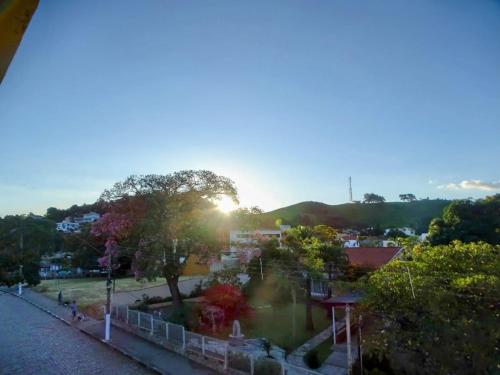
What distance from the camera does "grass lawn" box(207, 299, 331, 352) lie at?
59.1ft

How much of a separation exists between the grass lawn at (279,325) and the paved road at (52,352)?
16.7ft

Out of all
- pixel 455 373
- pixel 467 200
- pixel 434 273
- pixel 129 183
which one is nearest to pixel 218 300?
pixel 129 183

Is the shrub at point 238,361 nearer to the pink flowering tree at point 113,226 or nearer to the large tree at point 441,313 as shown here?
the large tree at point 441,313

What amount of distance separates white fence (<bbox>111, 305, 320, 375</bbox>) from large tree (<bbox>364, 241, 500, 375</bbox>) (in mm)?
2884

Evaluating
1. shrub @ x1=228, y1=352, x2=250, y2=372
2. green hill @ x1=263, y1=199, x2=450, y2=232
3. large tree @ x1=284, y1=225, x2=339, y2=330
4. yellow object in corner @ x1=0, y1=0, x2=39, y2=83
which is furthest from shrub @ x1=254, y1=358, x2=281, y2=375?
green hill @ x1=263, y1=199, x2=450, y2=232

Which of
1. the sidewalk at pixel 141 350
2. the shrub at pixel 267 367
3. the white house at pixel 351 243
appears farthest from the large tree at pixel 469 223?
the sidewalk at pixel 141 350

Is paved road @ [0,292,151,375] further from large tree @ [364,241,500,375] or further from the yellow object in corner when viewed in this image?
the yellow object in corner

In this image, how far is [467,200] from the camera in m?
35.2

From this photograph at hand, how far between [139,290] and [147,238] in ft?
41.2

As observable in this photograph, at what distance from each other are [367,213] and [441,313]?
4591 inches

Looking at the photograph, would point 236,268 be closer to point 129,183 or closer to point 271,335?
point 271,335

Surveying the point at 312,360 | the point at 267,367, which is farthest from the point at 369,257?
the point at 267,367

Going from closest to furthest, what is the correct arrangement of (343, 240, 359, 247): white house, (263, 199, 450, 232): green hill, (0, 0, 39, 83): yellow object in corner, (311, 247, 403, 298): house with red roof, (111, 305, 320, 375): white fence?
(0, 0, 39, 83): yellow object in corner < (111, 305, 320, 375): white fence < (311, 247, 403, 298): house with red roof < (343, 240, 359, 247): white house < (263, 199, 450, 232): green hill

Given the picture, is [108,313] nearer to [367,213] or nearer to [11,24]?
[11,24]
